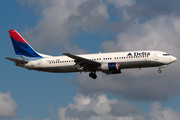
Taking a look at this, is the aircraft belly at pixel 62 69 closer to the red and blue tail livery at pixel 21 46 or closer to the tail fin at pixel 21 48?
the tail fin at pixel 21 48

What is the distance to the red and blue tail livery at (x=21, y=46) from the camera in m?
59.7

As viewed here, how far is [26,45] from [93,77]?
53.1ft

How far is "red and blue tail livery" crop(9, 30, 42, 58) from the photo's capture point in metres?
59.7

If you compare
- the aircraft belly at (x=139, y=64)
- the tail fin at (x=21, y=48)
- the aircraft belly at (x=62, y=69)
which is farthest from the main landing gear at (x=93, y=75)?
the tail fin at (x=21, y=48)

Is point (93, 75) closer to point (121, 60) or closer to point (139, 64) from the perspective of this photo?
point (121, 60)

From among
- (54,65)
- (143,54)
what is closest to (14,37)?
(54,65)

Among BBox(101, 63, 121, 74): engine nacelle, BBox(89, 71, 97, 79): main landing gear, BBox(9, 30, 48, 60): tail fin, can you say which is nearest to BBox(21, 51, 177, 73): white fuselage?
BBox(101, 63, 121, 74): engine nacelle

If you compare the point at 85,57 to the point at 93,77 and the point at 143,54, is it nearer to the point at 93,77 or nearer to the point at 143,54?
the point at 93,77

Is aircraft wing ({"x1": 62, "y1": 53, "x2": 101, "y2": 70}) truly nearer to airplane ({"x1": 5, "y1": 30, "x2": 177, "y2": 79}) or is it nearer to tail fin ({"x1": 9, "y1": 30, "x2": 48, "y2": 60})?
airplane ({"x1": 5, "y1": 30, "x2": 177, "y2": 79})

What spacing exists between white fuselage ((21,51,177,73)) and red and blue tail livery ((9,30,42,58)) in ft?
14.0

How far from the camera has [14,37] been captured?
62031 millimetres

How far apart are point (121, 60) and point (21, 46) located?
21.9 m

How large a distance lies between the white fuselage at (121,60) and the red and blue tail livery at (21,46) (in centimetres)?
427

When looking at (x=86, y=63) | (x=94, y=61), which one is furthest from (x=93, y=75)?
(x=94, y=61)
